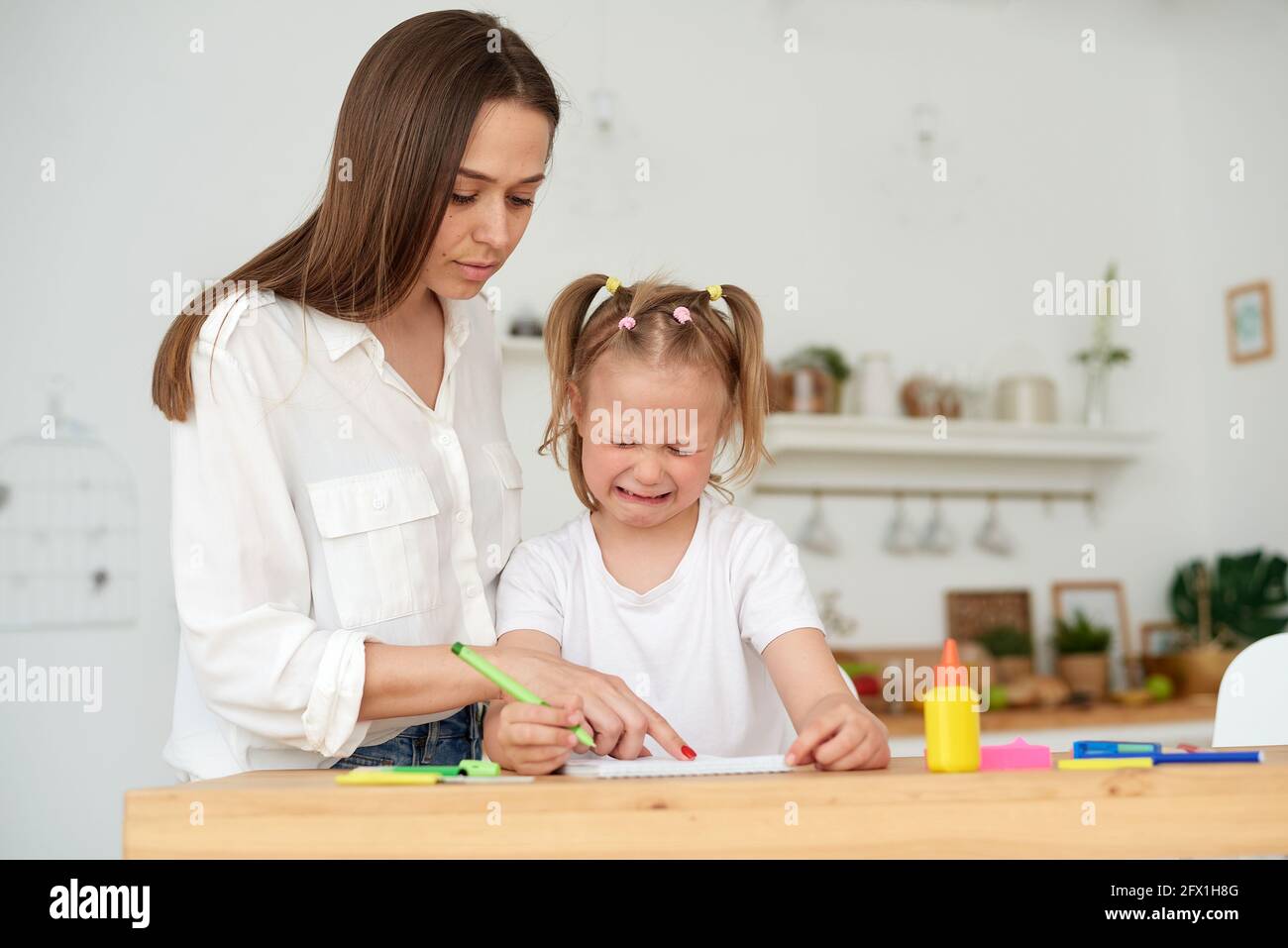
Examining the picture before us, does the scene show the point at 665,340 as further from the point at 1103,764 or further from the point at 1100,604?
the point at 1100,604

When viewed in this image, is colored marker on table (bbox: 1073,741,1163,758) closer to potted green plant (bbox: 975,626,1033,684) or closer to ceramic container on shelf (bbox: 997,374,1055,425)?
potted green plant (bbox: 975,626,1033,684)

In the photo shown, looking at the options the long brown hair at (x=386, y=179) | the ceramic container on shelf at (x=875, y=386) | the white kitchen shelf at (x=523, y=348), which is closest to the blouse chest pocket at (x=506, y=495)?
the long brown hair at (x=386, y=179)

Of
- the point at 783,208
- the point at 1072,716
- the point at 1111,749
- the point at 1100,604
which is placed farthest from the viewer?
the point at 1100,604

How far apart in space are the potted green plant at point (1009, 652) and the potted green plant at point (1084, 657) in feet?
0.37

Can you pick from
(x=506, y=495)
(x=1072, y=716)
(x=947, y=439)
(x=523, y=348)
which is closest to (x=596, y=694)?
(x=506, y=495)

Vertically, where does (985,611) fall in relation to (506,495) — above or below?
below

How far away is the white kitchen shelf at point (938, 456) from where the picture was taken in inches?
147

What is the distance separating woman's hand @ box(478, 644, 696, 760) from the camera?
110cm

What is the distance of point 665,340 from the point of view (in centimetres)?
147

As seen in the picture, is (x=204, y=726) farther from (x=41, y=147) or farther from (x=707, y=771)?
(x=41, y=147)

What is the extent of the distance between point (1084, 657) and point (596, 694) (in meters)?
3.19

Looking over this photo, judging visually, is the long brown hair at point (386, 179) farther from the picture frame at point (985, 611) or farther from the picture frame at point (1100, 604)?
the picture frame at point (1100, 604)

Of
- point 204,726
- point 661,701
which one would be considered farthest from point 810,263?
point 204,726

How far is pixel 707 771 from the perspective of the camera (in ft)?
3.22
